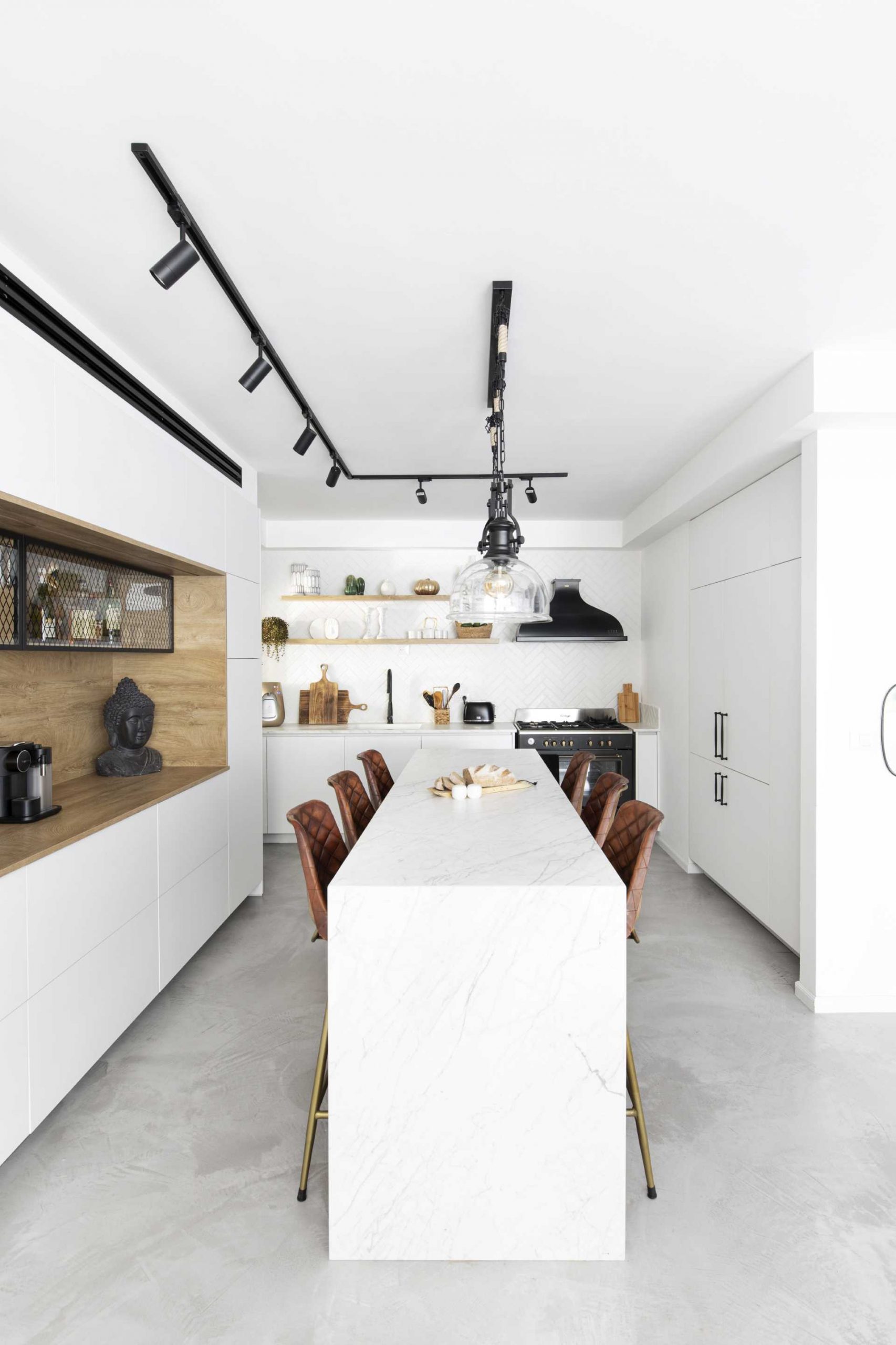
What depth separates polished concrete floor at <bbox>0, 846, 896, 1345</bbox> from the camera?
1.73 meters

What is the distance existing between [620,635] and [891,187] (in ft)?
15.0

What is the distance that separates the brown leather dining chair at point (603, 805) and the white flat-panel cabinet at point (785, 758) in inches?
36.4

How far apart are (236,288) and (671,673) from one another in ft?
13.9

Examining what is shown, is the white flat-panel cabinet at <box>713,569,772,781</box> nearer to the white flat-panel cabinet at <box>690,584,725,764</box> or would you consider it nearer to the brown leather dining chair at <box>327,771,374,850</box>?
the white flat-panel cabinet at <box>690,584,725,764</box>

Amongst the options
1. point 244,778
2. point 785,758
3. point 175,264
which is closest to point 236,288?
point 175,264

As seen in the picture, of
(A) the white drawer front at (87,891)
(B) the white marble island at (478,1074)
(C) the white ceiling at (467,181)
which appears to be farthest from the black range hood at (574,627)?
(B) the white marble island at (478,1074)

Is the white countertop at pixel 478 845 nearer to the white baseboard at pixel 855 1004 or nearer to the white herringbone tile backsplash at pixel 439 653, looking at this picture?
the white baseboard at pixel 855 1004

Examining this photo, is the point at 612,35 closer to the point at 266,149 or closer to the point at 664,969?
the point at 266,149

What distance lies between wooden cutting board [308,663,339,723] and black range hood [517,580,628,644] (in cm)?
167

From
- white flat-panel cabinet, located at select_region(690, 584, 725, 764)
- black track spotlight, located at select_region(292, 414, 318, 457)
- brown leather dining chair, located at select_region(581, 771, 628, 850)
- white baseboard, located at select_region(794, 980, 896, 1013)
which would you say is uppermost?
black track spotlight, located at select_region(292, 414, 318, 457)

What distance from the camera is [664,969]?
370 centimetres

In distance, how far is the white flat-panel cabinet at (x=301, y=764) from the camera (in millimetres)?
6047

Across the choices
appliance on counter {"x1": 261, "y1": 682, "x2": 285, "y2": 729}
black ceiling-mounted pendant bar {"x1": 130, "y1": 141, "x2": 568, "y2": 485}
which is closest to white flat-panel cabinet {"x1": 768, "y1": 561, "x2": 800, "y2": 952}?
black ceiling-mounted pendant bar {"x1": 130, "y1": 141, "x2": 568, "y2": 485}

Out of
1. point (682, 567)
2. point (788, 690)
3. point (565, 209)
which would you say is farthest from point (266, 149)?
point (682, 567)
